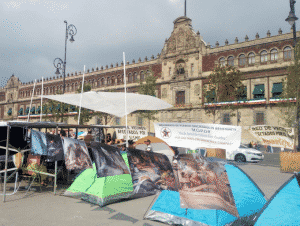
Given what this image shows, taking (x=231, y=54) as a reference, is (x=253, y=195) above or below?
below

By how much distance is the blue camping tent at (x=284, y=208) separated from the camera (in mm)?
3441

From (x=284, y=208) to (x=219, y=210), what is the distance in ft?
5.29

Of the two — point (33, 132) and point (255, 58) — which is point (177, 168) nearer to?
point (33, 132)

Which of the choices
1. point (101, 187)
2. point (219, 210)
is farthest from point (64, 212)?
point (219, 210)

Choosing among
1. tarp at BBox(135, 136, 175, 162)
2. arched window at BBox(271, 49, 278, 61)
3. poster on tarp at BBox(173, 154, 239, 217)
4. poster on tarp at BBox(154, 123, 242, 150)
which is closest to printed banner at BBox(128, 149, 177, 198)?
poster on tarp at BBox(154, 123, 242, 150)

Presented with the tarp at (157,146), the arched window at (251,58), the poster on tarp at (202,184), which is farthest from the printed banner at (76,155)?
the arched window at (251,58)

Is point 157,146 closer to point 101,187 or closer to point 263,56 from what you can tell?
point 101,187

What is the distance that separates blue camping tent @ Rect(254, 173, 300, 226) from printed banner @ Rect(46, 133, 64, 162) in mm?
5843

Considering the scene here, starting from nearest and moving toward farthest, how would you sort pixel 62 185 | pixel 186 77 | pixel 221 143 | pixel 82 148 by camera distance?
pixel 221 143 < pixel 82 148 < pixel 62 185 < pixel 186 77

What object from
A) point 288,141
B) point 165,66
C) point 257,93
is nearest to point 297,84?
point 288,141

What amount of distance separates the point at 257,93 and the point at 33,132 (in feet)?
99.8

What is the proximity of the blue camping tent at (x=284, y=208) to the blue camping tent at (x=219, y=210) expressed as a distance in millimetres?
1335

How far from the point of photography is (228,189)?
14.3 feet

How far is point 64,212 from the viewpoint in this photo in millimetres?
5980
